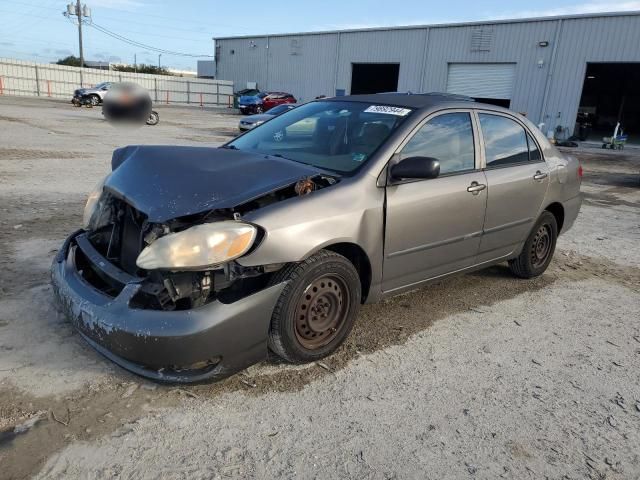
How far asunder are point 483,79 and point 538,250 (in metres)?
25.9

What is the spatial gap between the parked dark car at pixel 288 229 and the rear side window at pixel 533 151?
0.17 m

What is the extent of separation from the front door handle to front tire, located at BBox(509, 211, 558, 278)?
1079mm

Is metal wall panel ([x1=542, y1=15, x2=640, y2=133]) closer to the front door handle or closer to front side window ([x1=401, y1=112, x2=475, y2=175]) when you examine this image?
front side window ([x1=401, y1=112, x2=475, y2=175])

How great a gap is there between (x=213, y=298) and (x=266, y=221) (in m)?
0.49

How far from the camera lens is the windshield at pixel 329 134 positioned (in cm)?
346

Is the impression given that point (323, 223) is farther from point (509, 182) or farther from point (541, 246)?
point (541, 246)

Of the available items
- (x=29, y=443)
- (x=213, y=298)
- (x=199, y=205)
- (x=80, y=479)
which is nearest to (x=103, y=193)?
(x=199, y=205)

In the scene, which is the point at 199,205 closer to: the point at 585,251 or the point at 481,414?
the point at 481,414

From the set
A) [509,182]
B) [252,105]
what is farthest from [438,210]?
[252,105]

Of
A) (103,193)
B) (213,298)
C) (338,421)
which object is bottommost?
(338,421)

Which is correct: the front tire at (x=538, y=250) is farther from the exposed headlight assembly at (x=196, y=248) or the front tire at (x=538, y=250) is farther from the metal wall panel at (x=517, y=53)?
the metal wall panel at (x=517, y=53)

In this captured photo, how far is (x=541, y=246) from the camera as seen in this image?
4867mm

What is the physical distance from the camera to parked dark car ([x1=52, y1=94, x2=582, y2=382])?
2.54 metres

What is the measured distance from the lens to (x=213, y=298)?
2.58m
